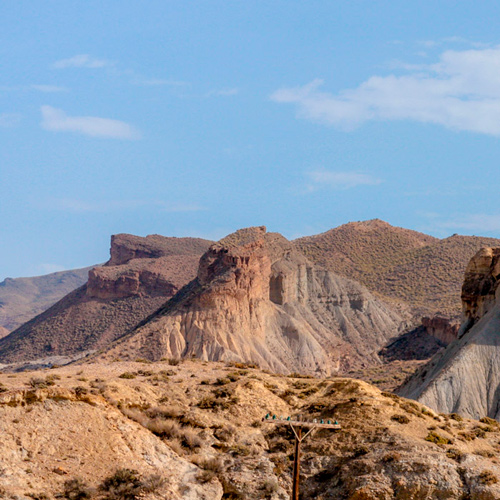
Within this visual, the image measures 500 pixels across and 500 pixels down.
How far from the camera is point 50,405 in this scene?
29.8 m

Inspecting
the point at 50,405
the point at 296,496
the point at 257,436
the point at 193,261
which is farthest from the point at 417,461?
the point at 193,261

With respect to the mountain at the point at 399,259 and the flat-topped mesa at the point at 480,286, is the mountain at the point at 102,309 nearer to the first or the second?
the mountain at the point at 399,259

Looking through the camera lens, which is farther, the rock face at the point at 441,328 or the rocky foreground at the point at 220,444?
the rock face at the point at 441,328

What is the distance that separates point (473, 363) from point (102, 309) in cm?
10295

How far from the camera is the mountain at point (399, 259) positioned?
161 m

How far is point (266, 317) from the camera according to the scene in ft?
400

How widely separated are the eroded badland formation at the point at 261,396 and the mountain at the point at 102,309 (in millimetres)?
1100

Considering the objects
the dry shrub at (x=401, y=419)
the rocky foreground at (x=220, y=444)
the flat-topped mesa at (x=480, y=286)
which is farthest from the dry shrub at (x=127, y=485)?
the flat-topped mesa at (x=480, y=286)

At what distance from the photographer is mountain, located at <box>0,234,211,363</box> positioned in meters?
147

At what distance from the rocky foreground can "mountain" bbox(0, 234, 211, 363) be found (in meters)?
110

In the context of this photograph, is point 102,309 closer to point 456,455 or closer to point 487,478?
point 456,455

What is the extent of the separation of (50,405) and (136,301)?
130 metres

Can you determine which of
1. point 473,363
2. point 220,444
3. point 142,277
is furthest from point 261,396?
point 142,277

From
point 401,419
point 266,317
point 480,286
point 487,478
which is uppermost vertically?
point 266,317
